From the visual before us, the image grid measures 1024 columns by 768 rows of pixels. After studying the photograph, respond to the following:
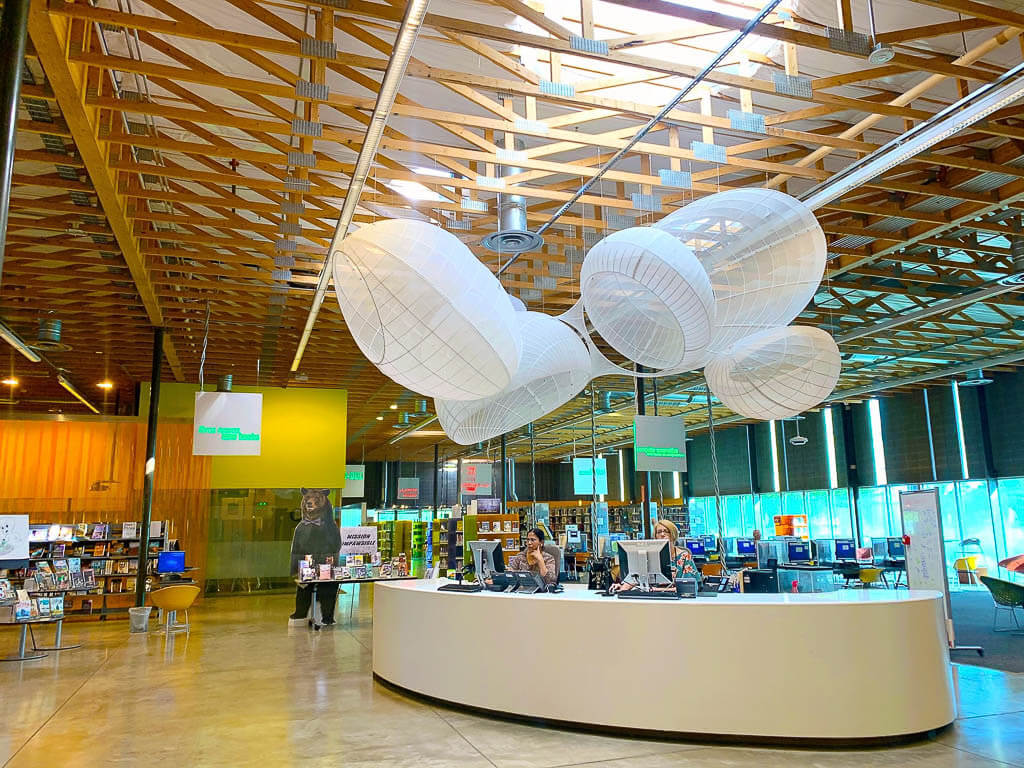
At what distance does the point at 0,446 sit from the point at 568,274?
38.3ft

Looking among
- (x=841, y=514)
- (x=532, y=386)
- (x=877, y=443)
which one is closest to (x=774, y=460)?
(x=841, y=514)

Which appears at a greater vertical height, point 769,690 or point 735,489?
point 735,489

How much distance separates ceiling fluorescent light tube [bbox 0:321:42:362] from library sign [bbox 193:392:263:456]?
311 cm

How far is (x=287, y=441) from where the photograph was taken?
17.7 m

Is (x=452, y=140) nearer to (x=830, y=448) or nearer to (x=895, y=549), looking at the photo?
(x=895, y=549)

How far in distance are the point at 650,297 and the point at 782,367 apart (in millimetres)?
1557

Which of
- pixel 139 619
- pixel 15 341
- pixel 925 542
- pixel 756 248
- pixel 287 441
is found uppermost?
pixel 15 341

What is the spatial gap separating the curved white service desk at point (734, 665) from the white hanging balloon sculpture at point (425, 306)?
249 centimetres

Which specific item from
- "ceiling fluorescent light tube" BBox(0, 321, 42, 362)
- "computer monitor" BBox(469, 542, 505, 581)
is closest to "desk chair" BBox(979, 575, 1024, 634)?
"computer monitor" BBox(469, 542, 505, 581)

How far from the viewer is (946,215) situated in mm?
9344

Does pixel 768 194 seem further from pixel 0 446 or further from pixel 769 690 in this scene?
pixel 0 446

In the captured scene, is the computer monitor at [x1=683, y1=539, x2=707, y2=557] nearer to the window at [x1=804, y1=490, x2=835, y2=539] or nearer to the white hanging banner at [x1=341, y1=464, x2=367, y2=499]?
the window at [x1=804, y1=490, x2=835, y2=539]

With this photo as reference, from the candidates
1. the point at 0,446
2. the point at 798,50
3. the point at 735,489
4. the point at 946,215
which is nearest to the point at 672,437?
the point at 946,215

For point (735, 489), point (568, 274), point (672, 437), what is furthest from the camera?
point (735, 489)
